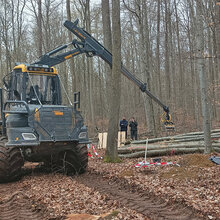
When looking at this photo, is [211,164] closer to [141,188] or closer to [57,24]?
[141,188]

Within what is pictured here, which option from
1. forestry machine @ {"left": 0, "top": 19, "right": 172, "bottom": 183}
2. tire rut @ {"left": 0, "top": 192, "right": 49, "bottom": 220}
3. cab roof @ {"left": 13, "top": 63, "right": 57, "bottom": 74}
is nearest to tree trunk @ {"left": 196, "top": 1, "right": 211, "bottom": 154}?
forestry machine @ {"left": 0, "top": 19, "right": 172, "bottom": 183}

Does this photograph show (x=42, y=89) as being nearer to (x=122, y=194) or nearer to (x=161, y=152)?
(x=122, y=194)

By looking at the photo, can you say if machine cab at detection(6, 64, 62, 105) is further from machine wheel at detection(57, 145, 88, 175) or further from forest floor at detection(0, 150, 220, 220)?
forest floor at detection(0, 150, 220, 220)

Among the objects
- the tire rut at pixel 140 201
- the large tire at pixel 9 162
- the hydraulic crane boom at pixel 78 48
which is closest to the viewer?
the tire rut at pixel 140 201

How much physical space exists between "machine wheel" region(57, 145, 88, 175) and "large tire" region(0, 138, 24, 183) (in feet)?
5.15

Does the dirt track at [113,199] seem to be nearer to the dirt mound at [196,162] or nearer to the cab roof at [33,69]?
the dirt mound at [196,162]

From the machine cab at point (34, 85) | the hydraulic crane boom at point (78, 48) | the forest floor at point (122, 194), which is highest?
the hydraulic crane boom at point (78, 48)

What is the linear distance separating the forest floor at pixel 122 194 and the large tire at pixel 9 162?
0.25 m

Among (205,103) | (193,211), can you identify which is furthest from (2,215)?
(205,103)

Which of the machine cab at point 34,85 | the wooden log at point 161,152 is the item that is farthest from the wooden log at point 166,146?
the machine cab at point 34,85

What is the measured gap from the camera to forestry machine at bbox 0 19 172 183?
26.6 feet

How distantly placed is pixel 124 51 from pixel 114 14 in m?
25.0

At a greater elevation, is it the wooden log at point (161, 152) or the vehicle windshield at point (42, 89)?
the vehicle windshield at point (42, 89)

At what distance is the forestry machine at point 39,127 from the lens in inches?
319
